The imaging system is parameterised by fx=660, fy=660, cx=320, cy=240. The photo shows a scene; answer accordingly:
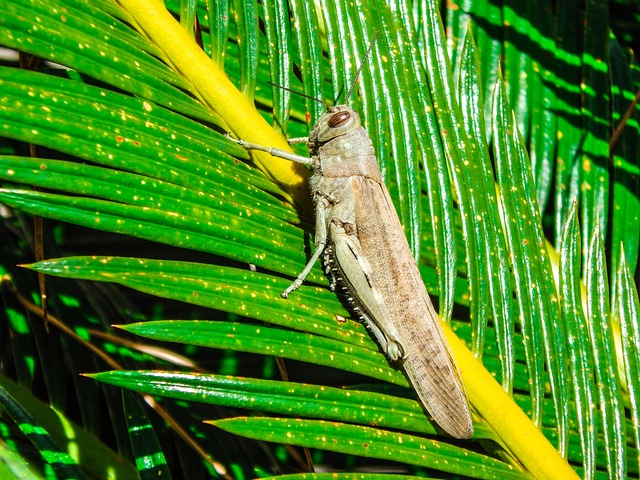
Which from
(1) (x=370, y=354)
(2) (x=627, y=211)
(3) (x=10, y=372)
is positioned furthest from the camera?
(2) (x=627, y=211)

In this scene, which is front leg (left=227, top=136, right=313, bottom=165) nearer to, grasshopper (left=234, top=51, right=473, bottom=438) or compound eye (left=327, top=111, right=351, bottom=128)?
grasshopper (left=234, top=51, right=473, bottom=438)

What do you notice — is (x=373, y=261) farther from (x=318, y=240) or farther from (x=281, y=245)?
(x=281, y=245)

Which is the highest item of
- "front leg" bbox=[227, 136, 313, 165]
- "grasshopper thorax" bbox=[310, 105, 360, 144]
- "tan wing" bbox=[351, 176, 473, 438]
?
"grasshopper thorax" bbox=[310, 105, 360, 144]


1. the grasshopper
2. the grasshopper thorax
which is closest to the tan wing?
the grasshopper

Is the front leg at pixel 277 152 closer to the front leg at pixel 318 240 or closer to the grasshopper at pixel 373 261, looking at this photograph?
the grasshopper at pixel 373 261

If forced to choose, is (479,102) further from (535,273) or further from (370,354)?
(370,354)

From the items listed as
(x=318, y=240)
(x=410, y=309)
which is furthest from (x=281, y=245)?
(x=410, y=309)

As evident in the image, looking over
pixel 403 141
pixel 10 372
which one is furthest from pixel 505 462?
pixel 10 372
